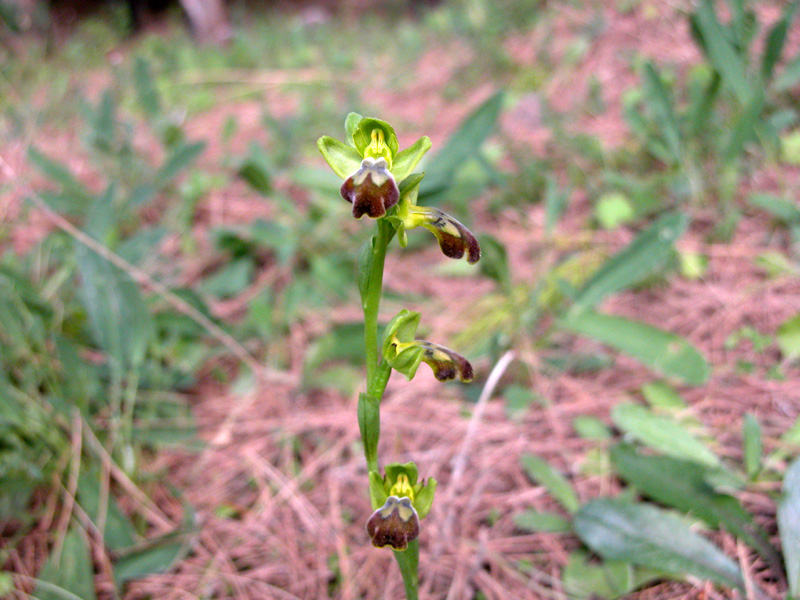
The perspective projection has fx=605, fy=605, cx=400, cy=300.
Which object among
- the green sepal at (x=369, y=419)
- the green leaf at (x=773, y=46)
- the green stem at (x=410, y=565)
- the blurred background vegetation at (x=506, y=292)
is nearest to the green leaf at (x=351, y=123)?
the green sepal at (x=369, y=419)

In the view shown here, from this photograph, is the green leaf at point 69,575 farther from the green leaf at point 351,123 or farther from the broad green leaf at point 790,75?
the broad green leaf at point 790,75

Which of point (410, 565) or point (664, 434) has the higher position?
point (664, 434)

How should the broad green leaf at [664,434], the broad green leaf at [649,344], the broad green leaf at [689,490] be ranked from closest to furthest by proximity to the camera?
1. the broad green leaf at [689,490]
2. the broad green leaf at [664,434]
3. the broad green leaf at [649,344]

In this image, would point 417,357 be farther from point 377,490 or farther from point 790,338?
point 790,338

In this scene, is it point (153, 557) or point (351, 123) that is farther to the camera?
point (153, 557)

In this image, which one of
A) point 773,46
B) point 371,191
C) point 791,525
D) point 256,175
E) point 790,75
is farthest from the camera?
point 256,175

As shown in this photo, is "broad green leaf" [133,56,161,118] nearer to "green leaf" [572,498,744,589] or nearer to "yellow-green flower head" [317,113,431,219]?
"yellow-green flower head" [317,113,431,219]

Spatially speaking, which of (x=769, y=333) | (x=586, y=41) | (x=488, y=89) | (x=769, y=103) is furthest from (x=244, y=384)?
(x=586, y=41)

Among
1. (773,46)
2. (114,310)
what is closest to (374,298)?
(114,310)
